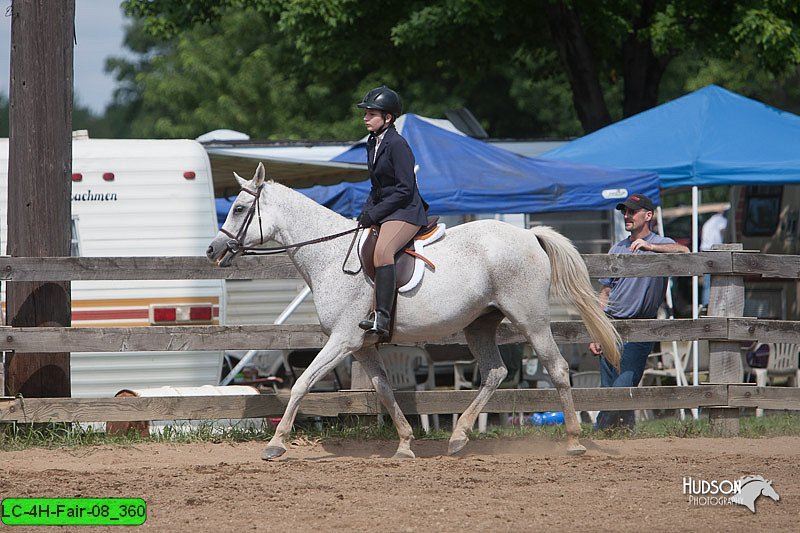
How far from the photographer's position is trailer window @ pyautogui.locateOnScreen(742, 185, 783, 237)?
54.0 feet

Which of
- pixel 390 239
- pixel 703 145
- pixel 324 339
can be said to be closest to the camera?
pixel 390 239

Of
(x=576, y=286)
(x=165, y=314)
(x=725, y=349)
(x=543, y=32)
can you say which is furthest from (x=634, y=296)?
(x=543, y=32)

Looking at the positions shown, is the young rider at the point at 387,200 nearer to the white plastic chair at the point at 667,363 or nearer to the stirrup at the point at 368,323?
the stirrup at the point at 368,323

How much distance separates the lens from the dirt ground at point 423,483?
223 inches

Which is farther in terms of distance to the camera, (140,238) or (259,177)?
(140,238)

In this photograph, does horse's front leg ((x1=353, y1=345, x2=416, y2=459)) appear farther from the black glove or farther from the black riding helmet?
the black riding helmet

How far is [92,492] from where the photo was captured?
6309 millimetres

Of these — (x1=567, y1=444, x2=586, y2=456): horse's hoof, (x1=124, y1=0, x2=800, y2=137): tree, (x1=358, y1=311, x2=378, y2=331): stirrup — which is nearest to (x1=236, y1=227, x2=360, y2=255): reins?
(x1=358, y1=311, x2=378, y2=331): stirrup

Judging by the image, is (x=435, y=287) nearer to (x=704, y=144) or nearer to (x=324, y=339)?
(x=324, y=339)

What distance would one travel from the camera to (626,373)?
31.1ft

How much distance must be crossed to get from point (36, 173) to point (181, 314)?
2.42 m

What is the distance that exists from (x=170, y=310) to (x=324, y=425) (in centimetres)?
245

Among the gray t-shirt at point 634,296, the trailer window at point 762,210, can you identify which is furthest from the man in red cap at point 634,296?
the trailer window at point 762,210

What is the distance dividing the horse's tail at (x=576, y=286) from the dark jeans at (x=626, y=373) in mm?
1148
